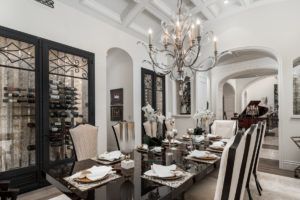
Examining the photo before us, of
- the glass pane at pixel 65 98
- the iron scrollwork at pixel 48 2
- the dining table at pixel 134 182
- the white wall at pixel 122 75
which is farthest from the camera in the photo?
the white wall at pixel 122 75

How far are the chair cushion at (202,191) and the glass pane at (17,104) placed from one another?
241 cm

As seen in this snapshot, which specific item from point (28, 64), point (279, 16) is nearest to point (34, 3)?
point (28, 64)

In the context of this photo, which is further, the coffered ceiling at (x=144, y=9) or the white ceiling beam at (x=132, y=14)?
the white ceiling beam at (x=132, y=14)

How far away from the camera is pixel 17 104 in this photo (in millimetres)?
2768

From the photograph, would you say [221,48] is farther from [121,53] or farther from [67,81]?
[67,81]

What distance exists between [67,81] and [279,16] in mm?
4468

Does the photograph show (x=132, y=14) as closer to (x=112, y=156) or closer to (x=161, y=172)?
(x=112, y=156)

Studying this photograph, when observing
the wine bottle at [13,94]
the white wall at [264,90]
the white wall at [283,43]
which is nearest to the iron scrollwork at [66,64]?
the wine bottle at [13,94]

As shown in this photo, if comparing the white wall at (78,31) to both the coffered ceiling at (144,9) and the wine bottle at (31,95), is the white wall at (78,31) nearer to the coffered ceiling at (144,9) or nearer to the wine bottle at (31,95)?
the coffered ceiling at (144,9)

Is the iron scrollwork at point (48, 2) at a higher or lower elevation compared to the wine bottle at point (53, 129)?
higher

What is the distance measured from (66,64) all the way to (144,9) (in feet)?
6.94

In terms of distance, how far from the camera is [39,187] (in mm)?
2857

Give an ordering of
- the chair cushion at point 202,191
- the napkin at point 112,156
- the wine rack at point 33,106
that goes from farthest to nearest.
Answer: the wine rack at point 33,106, the napkin at point 112,156, the chair cushion at point 202,191

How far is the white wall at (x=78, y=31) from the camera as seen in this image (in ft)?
9.02
